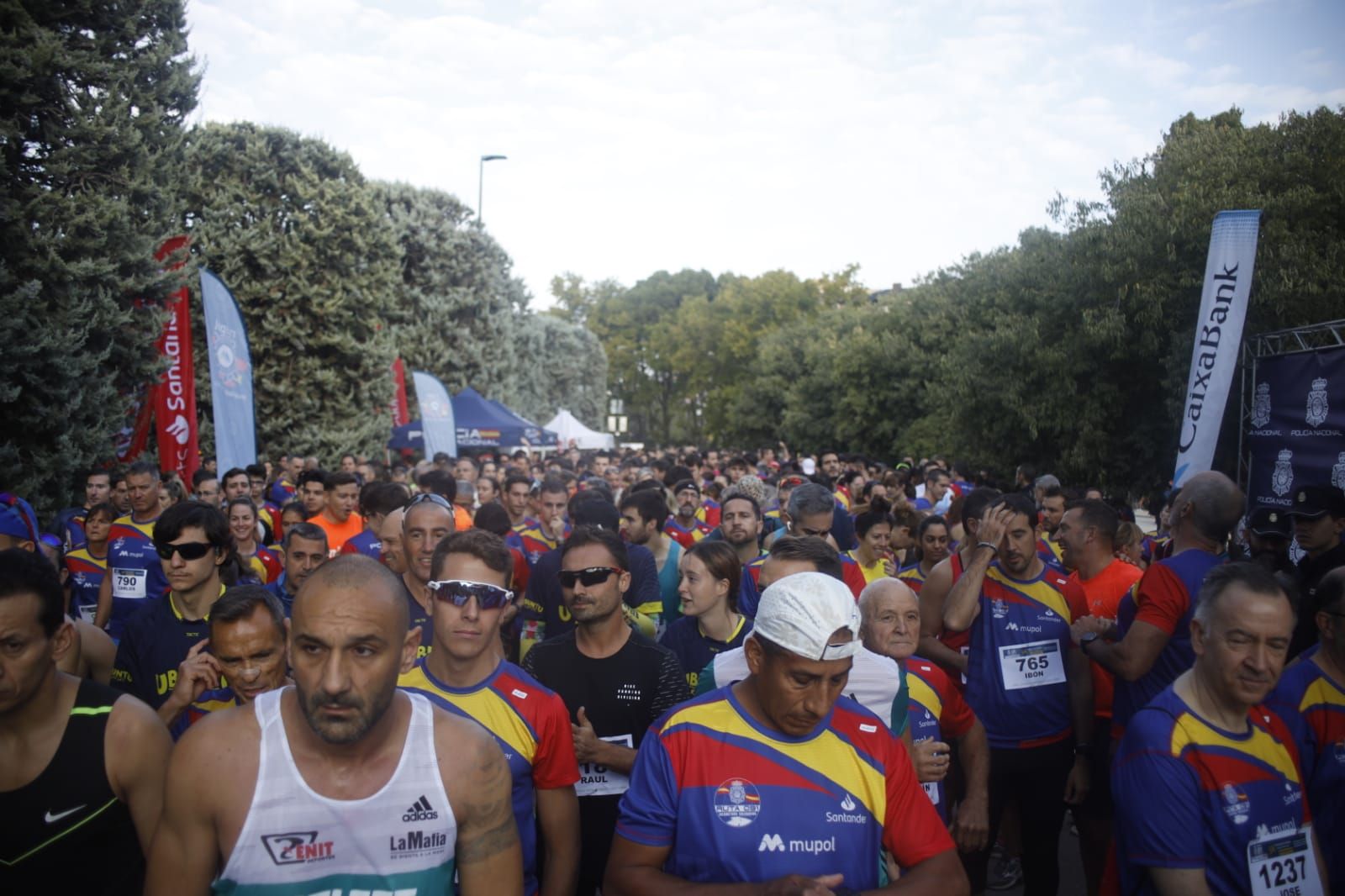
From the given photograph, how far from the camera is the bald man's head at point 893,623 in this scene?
13.4 ft

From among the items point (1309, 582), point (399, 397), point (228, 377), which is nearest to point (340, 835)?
point (1309, 582)

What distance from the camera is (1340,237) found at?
11906 mm

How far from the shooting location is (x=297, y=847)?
2.23 metres

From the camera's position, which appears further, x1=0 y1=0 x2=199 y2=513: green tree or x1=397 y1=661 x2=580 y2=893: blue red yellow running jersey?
x1=0 y1=0 x2=199 y2=513: green tree

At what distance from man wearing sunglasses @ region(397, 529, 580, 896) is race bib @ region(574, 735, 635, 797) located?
50 cm

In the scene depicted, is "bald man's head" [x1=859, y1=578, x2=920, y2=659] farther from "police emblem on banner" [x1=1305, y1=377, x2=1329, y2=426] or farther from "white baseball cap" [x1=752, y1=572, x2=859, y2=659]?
"police emblem on banner" [x1=1305, y1=377, x2=1329, y2=426]

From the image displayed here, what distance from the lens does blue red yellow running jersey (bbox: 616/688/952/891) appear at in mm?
2578

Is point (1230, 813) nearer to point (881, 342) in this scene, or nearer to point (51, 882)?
point (51, 882)

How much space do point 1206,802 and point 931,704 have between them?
1178 mm

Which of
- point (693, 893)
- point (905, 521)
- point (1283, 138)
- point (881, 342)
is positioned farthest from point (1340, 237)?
point (881, 342)

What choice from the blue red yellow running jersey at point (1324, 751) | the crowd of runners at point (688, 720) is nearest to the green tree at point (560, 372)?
the crowd of runners at point (688, 720)

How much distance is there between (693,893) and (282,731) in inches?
43.5

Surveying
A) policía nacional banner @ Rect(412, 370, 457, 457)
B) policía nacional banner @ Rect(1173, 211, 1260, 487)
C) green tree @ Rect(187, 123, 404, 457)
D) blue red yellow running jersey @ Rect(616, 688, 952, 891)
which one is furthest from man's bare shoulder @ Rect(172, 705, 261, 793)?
green tree @ Rect(187, 123, 404, 457)

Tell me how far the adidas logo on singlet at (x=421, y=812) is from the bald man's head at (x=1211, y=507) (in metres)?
3.95
